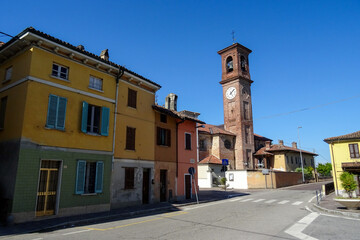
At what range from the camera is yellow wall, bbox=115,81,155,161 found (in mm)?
14336

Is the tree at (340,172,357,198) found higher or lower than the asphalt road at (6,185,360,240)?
higher

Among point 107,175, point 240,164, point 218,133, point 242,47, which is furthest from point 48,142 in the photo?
point 242,47

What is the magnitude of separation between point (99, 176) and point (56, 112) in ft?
13.0

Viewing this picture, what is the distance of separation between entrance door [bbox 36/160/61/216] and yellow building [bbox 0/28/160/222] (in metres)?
0.04

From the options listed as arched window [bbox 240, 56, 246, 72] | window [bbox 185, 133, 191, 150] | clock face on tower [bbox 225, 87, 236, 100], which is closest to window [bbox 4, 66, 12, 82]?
window [bbox 185, 133, 191, 150]

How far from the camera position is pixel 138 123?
51.3 feet

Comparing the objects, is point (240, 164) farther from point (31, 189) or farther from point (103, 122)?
point (31, 189)

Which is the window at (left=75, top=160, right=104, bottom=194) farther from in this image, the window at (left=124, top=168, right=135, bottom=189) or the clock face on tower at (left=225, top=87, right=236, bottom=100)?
the clock face on tower at (left=225, top=87, right=236, bottom=100)

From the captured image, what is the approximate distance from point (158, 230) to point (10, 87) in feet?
32.1

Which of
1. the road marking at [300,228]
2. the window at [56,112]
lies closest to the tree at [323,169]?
the road marking at [300,228]

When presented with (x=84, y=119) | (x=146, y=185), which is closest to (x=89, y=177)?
(x=84, y=119)

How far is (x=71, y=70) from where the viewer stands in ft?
40.1

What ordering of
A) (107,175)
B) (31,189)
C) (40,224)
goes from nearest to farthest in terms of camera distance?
(40,224), (31,189), (107,175)

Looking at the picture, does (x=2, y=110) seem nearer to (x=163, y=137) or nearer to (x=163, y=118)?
(x=163, y=118)
